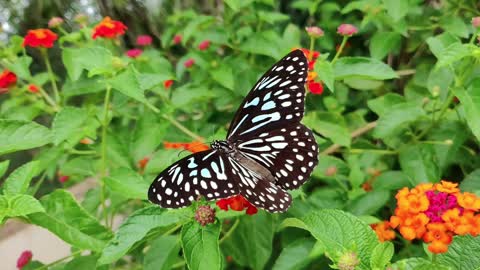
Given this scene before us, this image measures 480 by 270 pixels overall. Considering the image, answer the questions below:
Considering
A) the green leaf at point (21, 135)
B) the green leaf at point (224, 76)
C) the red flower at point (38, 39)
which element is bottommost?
the green leaf at point (224, 76)

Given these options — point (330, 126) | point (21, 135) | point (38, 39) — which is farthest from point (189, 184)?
point (38, 39)

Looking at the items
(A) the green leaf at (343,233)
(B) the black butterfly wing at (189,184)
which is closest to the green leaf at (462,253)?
(A) the green leaf at (343,233)

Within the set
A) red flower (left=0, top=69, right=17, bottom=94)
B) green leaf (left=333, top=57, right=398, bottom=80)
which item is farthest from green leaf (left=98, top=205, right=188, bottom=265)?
red flower (left=0, top=69, right=17, bottom=94)

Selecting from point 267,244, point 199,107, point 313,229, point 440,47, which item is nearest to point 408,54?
point 440,47

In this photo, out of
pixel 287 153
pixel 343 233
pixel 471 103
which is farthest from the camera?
pixel 471 103

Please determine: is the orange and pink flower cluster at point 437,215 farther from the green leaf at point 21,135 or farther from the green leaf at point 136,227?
the green leaf at point 21,135

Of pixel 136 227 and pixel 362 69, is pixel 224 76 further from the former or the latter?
pixel 136 227
